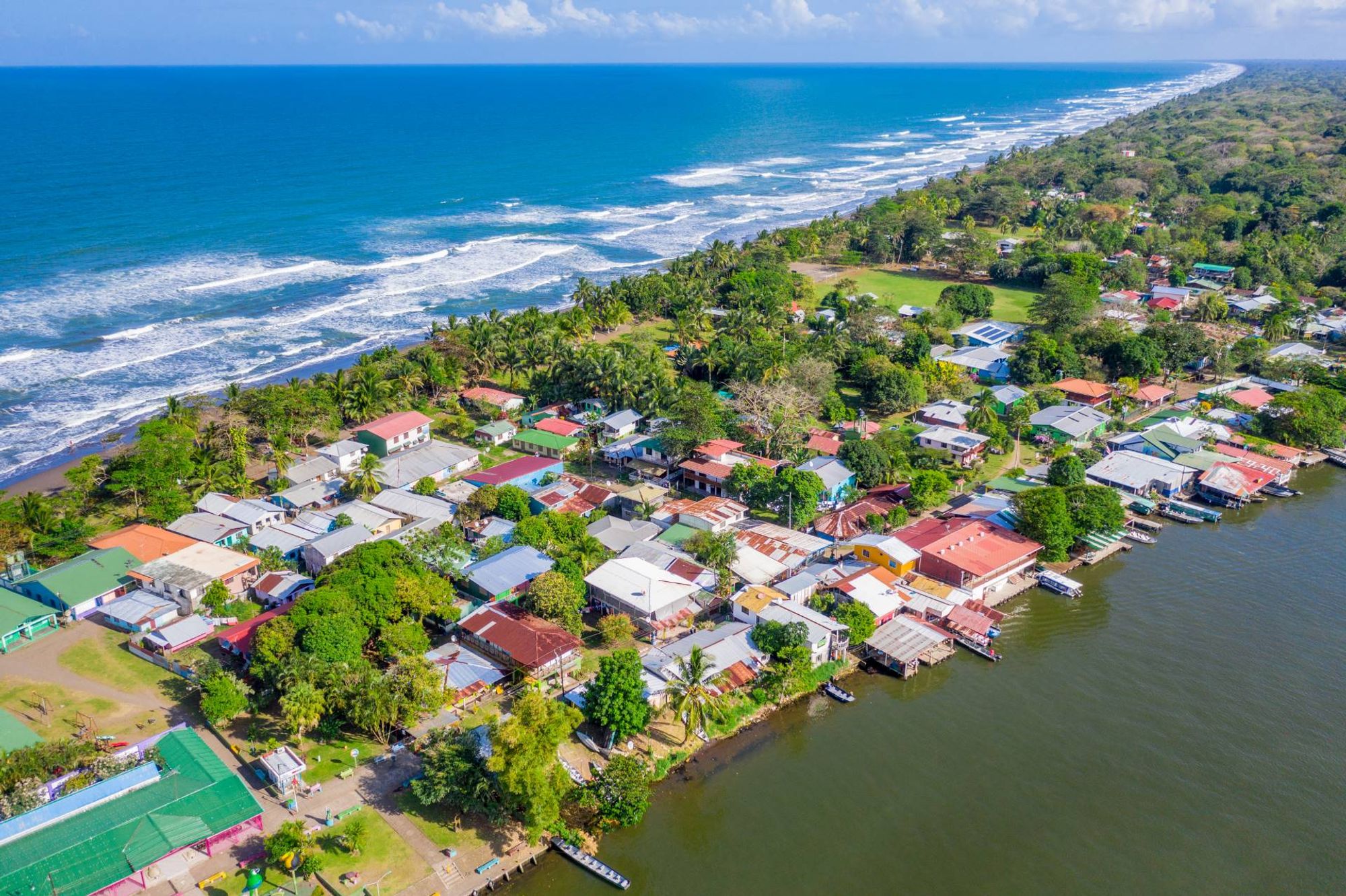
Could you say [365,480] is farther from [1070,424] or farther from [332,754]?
[1070,424]

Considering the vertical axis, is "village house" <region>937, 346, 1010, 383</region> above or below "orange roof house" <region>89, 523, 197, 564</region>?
below

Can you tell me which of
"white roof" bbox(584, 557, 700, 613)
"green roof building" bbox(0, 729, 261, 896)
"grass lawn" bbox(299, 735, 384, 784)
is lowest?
"grass lawn" bbox(299, 735, 384, 784)

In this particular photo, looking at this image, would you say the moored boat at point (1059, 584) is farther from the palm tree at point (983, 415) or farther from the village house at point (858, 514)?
the palm tree at point (983, 415)

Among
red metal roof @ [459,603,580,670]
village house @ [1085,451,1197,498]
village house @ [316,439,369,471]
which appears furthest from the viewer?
village house @ [316,439,369,471]

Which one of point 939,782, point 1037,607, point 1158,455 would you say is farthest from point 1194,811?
point 1158,455

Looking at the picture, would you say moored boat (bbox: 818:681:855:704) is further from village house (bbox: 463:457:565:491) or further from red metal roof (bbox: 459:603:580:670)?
village house (bbox: 463:457:565:491)

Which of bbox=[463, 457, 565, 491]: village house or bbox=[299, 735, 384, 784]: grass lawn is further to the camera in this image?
bbox=[463, 457, 565, 491]: village house

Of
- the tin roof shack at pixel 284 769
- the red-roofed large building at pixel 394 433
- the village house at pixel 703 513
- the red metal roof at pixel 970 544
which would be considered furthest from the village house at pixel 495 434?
the tin roof shack at pixel 284 769

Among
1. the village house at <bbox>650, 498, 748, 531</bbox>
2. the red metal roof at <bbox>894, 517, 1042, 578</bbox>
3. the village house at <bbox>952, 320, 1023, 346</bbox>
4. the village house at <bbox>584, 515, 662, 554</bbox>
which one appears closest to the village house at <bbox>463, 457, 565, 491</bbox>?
the village house at <bbox>584, 515, 662, 554</bbox>
